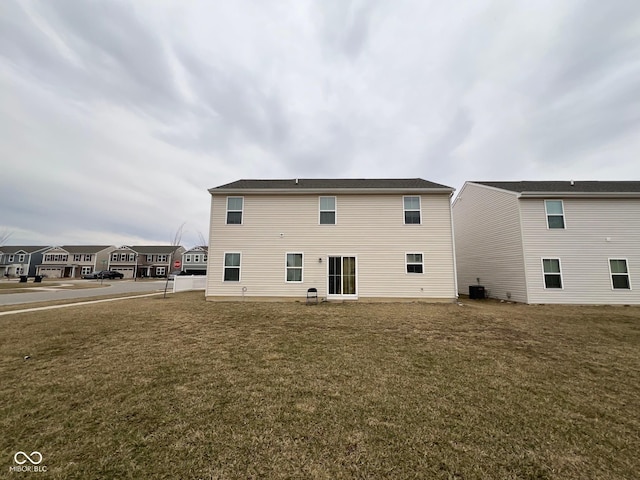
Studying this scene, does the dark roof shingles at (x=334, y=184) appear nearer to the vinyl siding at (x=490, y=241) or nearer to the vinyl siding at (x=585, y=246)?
the vinyl siding at (x=490, y=241)

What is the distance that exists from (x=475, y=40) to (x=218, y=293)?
18440mm

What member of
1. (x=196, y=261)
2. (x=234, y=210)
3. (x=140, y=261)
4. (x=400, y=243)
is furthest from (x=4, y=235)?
(x=400, y=243)

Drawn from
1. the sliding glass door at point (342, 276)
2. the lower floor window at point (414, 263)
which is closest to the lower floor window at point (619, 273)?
the lower floor window at point (414, 263)

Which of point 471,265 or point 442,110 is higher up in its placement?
point 442,110

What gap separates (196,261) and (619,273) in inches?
2249

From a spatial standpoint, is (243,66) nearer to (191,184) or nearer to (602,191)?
(191,184)

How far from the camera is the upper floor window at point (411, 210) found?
13492mm

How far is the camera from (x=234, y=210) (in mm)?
14062

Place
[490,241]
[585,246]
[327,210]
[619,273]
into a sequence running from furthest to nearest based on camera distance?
[490,241]
[327,210]
[585,246]
[619,273]

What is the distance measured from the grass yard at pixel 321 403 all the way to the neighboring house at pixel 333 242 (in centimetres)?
556

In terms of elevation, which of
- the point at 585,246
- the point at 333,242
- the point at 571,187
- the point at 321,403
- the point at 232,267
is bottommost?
the point at 321,403

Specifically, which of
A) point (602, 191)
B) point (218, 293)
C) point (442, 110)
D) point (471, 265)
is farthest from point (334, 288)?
point (602, 191)

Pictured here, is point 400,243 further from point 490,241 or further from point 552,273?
point 552,273

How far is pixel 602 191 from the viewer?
43.8 feet
